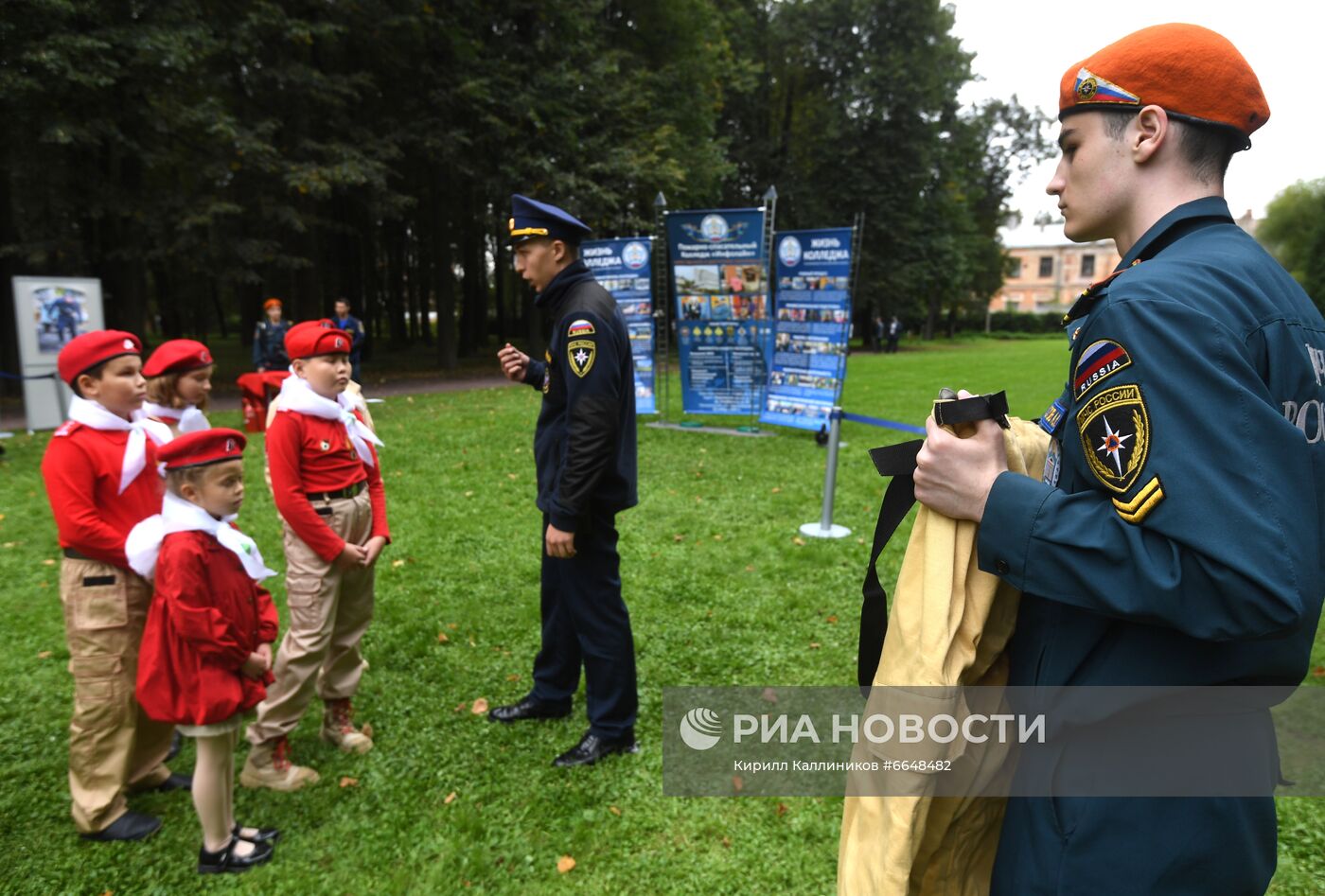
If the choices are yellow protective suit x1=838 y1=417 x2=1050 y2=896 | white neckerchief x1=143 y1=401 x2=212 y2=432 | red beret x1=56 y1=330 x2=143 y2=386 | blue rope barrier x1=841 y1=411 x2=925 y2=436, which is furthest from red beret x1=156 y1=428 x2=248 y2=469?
blue rope barrier x1=841 y1=411 x2=925 y2=436

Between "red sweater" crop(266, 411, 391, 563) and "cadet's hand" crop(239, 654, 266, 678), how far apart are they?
597 millimetres

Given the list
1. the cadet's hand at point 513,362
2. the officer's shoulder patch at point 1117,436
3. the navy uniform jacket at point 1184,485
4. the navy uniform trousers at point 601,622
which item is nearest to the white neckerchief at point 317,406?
the cadet's hand at point 513,362

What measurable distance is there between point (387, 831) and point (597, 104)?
20166 mm

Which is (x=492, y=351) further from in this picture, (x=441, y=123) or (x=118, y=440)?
(x=118, y=440)

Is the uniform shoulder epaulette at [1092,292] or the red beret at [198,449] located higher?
the uniform shoulder epaulette at [1092,292]

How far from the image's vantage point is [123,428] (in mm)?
3217

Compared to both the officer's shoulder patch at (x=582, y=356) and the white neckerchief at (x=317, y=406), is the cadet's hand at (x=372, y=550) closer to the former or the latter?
the white neckerchief at (x=317, y=406)

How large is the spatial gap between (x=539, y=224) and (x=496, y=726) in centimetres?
246

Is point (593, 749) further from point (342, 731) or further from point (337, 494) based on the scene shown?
point (337, 494)

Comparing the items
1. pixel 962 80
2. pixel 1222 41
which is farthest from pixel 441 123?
pixel 962 80

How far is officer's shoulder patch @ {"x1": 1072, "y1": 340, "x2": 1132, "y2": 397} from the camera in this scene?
3.72 ft

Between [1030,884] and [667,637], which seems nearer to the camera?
[1030,884]

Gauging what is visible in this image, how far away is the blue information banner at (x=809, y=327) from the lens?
436 inches

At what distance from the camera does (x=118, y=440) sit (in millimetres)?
3199
